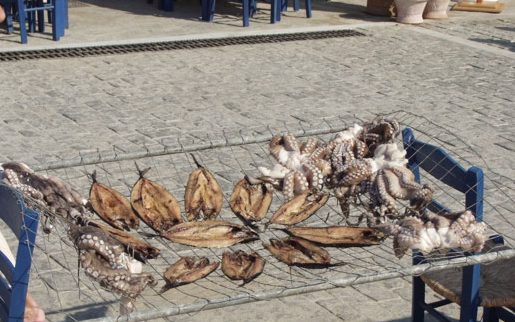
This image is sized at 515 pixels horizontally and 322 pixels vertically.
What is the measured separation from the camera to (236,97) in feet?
29.5

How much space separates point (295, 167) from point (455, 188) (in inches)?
25.3

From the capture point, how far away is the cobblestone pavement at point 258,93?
7.62m

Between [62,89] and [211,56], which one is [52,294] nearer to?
[62,89]

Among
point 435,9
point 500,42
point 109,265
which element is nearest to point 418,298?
point 109,265

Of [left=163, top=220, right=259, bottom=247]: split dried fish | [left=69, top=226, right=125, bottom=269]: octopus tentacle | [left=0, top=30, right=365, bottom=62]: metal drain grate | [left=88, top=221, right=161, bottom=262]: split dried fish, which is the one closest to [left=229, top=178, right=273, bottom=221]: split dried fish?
[left=163, top=220, right=259, bottom=247]: split dried fish

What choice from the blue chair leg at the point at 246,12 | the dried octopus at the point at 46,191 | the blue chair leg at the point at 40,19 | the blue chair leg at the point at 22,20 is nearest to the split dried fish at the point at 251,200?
the dried octopus at the point at 46,191

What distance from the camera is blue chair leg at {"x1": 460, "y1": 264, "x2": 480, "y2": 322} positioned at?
12.1ft

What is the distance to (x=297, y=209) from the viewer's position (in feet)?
13.2

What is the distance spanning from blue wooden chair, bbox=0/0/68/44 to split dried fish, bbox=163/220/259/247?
748 centimetres

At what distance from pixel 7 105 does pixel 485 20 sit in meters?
7.07

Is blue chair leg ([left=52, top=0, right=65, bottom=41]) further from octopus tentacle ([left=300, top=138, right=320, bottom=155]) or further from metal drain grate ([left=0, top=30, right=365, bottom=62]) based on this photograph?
octopus tentacle ([left=300, top=138, right=320, bottom=155])

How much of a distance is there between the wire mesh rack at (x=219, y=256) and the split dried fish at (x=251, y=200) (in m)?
0.09

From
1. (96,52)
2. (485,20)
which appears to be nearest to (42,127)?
(96,52)

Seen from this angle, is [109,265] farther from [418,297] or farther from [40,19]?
[40,19]
